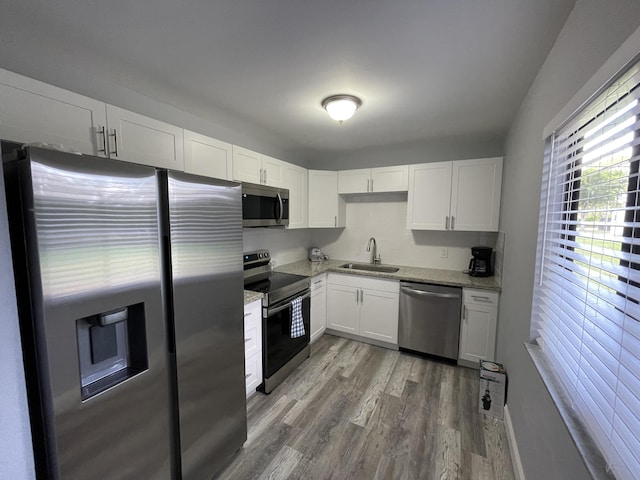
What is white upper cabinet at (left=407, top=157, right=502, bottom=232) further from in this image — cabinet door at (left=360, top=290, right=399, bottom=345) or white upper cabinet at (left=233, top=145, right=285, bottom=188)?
white upper cabinet at (left=233, top=145, right=285, bottom=188)

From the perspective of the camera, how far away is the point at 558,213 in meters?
1.23

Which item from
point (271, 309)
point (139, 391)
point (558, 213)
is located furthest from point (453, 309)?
point (139, 391)

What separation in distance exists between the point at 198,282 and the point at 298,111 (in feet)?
5.32

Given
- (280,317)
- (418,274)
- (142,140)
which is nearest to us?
(142,140)

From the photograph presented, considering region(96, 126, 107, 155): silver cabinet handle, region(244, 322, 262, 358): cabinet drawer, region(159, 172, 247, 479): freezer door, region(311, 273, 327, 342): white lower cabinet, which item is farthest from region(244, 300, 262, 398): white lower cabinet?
region(96, 126, 107, 155): silver cabinet handle

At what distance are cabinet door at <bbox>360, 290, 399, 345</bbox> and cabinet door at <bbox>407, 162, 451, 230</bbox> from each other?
35.7 inches

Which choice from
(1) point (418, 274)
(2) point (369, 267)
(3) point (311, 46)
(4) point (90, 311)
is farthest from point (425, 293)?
(4) point (90, 311)

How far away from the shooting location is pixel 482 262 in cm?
278

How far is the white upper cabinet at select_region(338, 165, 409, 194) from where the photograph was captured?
3076mm

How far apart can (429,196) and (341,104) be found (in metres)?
1.61

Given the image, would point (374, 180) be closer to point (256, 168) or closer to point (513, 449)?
point (256, 168)

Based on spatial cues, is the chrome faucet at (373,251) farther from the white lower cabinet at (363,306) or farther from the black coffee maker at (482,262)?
the black coffee maker at (482,262)

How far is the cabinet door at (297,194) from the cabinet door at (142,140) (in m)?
1.27

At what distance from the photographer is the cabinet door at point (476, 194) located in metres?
2.63
